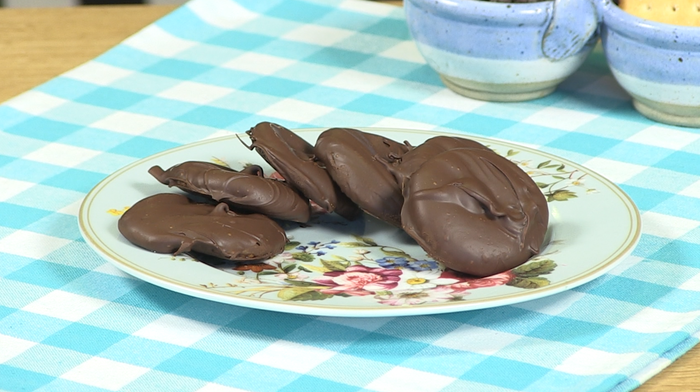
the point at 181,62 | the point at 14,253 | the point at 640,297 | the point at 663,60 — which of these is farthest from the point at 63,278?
the point at 663,60

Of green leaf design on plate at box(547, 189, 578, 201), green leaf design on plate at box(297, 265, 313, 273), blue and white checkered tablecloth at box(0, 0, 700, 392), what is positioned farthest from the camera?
green leaf design on plate at box(547, 189, 578, 201)

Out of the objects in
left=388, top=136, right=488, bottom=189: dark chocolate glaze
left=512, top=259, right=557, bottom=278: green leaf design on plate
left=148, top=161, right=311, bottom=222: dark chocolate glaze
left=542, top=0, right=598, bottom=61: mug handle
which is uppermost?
left=542, top=0, right=598, bottom=61: mug handle

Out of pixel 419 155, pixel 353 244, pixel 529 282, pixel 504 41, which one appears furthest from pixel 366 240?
pixel 504 41

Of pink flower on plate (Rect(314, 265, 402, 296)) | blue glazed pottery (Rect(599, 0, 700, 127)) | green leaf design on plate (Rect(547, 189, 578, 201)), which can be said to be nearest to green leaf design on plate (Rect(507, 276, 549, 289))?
pink flower on plate (Rect(314, 265, 402, 296))

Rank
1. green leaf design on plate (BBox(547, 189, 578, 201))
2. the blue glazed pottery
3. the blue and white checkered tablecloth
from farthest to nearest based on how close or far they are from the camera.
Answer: the blue glazed pottery, green leaf design on plate (BBox(547, 189, 578, 201)), the blue and white checkered tablecloth

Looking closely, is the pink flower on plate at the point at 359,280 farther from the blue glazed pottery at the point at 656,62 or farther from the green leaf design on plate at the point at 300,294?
the blue glazed pottery at the point at 656,62

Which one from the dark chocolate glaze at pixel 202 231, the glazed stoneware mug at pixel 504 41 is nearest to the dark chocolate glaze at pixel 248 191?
the dark chocolate glaze at pixel 202 231

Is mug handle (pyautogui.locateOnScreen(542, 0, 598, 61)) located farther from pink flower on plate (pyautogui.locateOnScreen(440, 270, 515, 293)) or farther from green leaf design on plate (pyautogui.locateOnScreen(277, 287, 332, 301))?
green leaf design on plate (pyautogui.locateOnScreen(277, 287, 332, 301))

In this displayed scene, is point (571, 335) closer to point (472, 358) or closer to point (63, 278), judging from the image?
point (472, 358)
